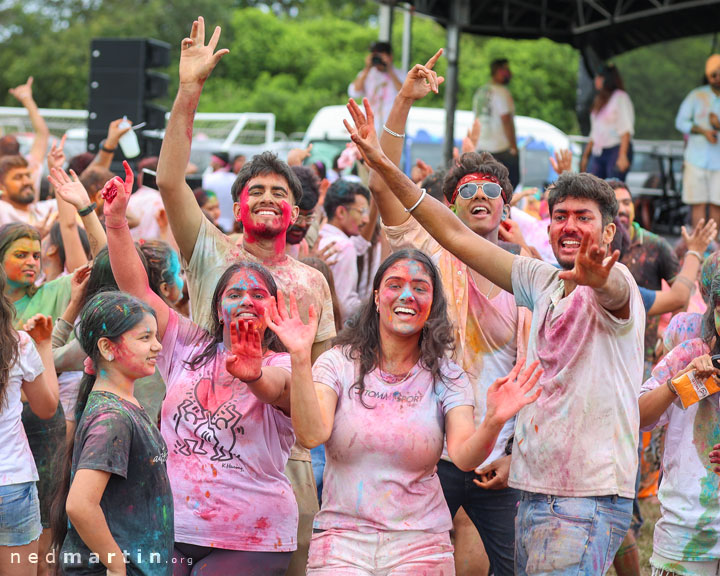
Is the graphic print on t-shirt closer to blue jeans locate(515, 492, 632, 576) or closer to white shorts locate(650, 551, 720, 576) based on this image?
blue jeans locate(515, 492, 632, 576)

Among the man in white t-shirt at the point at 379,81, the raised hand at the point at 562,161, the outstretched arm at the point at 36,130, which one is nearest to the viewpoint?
the raised hand at the point at 562,161

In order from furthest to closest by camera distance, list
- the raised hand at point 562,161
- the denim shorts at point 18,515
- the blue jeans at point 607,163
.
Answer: the blue jeans at point 607,163
the raised hand at point 562,161
the denim shorts at point 18,515

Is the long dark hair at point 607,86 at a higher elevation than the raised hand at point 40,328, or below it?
higher

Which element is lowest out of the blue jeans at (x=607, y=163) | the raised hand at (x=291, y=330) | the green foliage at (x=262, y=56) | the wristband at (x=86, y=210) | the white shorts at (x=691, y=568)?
the white shorts at (x=691, y=568)

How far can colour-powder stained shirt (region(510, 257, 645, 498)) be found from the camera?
3496 millimetres

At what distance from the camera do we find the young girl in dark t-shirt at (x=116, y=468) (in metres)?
3.36

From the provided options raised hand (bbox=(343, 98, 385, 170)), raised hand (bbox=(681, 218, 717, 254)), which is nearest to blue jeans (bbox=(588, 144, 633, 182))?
raised hand (bbox=(681, 218, 717, 254))

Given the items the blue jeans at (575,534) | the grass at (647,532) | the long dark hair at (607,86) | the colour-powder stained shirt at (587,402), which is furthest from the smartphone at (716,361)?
the long dark hair at (607,86)

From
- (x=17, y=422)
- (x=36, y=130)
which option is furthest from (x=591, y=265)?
(x=36, y=130)

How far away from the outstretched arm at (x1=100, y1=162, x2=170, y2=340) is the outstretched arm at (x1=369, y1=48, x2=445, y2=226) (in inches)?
43.6

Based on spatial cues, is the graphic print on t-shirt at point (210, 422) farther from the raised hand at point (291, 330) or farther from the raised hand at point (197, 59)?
the raised hand at point (197, 59)

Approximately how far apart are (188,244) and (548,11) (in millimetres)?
10831

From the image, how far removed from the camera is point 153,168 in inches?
331

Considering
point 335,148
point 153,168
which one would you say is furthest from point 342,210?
point 335,148
